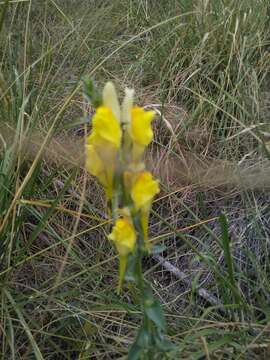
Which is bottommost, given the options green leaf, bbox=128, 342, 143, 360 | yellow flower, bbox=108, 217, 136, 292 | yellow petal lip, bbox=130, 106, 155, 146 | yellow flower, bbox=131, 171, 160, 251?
green leaf, bbox=128, 342, 143, 360

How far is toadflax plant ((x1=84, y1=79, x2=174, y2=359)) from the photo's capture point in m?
0.86

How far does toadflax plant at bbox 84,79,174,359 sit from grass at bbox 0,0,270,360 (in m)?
0.14

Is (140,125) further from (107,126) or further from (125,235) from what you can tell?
(125,235)

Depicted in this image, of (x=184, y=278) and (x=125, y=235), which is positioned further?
(x=184, y=278)

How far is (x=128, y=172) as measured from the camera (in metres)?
0.87

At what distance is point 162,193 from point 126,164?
87 centimetres

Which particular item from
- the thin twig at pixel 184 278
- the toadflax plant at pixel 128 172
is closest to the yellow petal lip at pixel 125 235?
the toadflax plant at pixel 128 172

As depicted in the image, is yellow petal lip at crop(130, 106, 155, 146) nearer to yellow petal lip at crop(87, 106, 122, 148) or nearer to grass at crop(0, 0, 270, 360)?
yellow petal lip at crop(87, 106, 122, 148)

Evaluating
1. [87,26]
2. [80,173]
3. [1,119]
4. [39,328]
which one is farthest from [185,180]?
[87,26]

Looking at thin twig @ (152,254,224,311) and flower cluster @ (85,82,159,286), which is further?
thin twig @ (152,254,224,311)

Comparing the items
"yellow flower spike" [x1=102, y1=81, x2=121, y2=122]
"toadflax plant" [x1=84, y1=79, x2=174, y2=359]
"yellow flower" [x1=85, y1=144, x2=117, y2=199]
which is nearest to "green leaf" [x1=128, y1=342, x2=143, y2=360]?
"toadflax plant" [x1=84, y1=79, x2=174, y2=359]

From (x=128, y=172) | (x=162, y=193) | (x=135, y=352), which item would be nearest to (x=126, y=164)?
(x=128, y=172)

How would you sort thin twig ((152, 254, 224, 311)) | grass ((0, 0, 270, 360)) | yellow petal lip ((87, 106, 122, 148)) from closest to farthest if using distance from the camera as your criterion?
yellow petal lip ((87, 106, 122, 148))
grass ((0, 0, 270, 360))
thin twig ((152, 254, 224, 311))

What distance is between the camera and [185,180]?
70.2 inches
